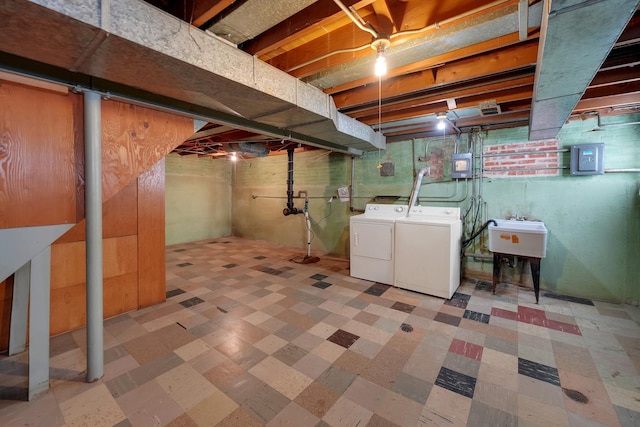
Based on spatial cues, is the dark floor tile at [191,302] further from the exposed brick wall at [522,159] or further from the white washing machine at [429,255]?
the exposed brick wall at [522,159]

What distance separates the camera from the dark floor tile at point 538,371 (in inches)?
68.1

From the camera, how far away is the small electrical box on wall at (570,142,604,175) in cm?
291

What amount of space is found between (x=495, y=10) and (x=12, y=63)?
268 centimetres

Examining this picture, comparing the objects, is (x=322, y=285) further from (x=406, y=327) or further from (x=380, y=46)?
(x=380, y=46)

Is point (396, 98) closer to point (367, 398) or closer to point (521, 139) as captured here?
point (521, 139)

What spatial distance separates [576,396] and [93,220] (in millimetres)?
3207

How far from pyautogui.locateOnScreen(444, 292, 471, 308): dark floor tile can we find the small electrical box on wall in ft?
6.37

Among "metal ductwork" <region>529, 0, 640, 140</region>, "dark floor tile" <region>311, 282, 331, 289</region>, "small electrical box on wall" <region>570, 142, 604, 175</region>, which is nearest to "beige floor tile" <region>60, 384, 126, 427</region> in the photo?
"dark floor tile" <region>311, 282, 331, 289</region>

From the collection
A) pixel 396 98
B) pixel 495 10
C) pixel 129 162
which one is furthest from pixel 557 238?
pixel 129 162

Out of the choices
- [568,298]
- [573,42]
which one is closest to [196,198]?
[573,42]

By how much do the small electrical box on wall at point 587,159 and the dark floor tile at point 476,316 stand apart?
2050mm

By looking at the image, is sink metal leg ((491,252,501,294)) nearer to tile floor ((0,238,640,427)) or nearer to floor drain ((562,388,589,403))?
tile floor ((0,238,640,427))

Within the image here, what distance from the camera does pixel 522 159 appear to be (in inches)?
132

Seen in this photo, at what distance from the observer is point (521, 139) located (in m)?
3.36
